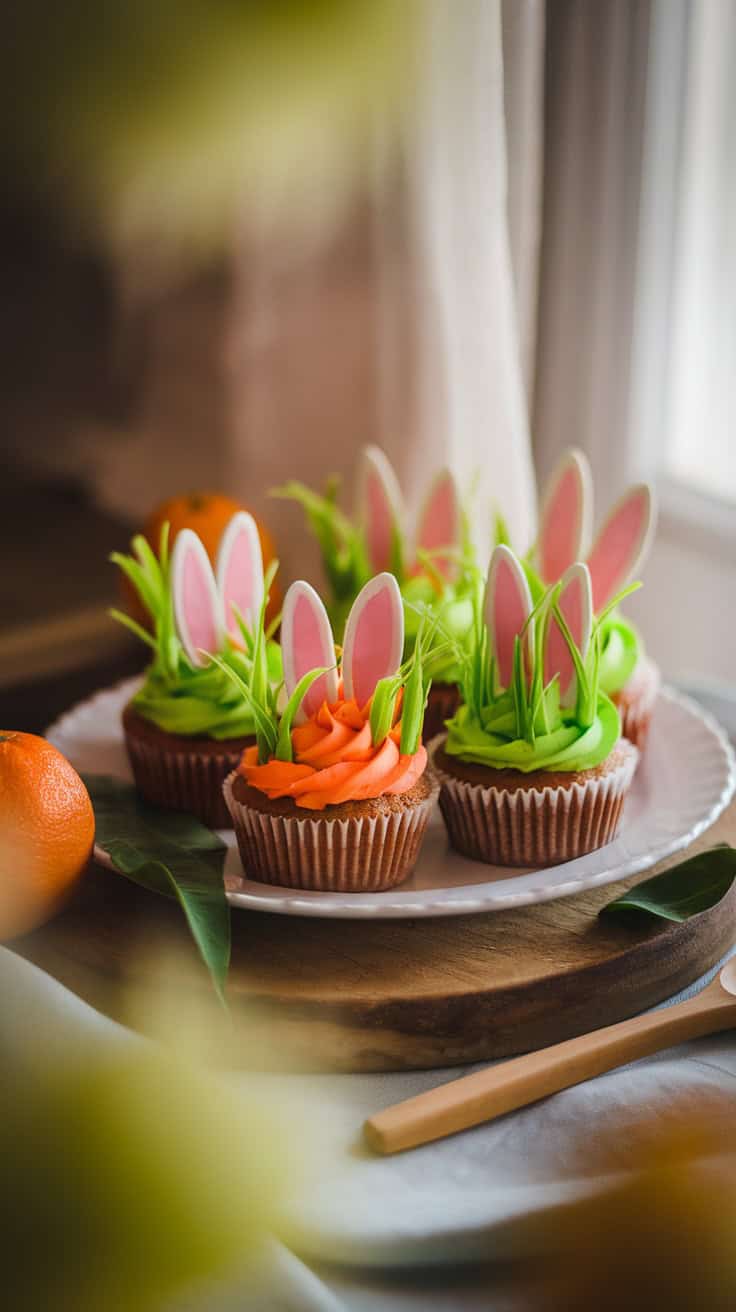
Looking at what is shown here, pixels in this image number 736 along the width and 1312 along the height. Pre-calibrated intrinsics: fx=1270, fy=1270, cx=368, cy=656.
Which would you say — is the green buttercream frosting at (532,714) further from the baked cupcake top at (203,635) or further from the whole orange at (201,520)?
the whole orange at (201,520)

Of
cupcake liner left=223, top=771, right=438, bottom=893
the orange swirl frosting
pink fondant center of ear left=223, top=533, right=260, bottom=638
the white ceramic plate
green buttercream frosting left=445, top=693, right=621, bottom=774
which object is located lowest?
the white ceramic plate

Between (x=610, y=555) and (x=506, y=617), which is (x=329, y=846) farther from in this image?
(x=610, y=555)

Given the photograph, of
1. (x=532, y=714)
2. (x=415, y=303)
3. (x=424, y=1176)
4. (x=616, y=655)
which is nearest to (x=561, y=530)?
(x=616, y=655)

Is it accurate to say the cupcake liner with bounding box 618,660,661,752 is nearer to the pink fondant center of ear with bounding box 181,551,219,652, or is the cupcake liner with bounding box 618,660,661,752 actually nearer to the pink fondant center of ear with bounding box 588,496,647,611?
the pink fondant center of ear with bounding box 588,496,647,611

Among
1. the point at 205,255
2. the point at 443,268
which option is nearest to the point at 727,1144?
the point at 443,268

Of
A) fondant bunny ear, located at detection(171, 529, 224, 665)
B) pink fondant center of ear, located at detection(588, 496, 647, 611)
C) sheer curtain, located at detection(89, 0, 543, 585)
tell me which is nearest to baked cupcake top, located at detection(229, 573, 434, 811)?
fondant bunny ear, located at detection(171, 529, 224, 665)

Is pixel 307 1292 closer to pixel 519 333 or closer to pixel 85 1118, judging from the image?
pixel 85 1118
